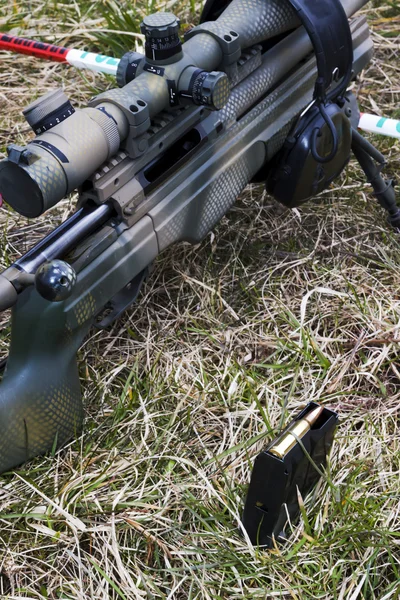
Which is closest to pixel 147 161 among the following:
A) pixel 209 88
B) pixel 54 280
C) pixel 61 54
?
pixel 209 88

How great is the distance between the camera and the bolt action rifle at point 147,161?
6.43 ft

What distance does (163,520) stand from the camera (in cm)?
209

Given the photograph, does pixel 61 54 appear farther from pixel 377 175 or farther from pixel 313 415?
pixel 313 415

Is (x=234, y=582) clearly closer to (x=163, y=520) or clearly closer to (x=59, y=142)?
(x=163, y=520)

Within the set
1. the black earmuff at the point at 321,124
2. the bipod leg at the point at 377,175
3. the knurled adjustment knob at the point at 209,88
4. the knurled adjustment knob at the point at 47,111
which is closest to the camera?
the knurled adjustment knob at the point at 47,111

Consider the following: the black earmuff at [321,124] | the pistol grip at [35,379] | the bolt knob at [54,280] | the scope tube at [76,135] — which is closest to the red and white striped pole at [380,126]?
the black earmuff at [321,124]

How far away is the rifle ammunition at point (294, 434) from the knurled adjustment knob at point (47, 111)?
0.93 metres

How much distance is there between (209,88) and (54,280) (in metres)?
0.66

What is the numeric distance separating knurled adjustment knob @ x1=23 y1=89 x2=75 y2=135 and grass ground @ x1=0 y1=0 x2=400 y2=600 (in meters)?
0.81

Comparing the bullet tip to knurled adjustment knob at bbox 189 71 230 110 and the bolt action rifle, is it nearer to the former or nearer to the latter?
the bolt action rifle

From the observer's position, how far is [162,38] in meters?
2.12

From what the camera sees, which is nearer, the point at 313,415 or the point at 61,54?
the point at 313,415

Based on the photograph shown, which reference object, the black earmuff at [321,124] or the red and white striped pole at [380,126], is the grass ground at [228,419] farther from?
the black earmuff at [321,124]

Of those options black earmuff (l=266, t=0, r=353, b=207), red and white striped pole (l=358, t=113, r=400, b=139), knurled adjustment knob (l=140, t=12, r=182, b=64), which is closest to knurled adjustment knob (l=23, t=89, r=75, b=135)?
knurled adjustment knob (l=140, t=12, r=182, b=64)
